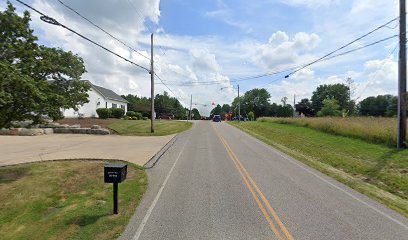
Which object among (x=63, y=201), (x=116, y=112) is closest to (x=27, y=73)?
(x=63, y=201)

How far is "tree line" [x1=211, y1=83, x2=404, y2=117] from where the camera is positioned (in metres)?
106

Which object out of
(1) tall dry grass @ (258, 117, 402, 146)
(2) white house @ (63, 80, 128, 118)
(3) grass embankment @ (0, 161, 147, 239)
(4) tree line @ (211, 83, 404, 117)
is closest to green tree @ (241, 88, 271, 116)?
(4) tree line @ (211, 83, 404, 117)

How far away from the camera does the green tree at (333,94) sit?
12825cm

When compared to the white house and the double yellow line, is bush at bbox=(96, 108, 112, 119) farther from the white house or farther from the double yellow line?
the double yellow line

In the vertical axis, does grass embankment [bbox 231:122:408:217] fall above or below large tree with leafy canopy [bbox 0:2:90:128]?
below

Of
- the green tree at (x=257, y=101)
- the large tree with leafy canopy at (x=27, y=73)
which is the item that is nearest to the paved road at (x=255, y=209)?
the large tree with leafy canopy at (x=27, y=73)

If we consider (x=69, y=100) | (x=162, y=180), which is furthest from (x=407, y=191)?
(x=69, y=100)

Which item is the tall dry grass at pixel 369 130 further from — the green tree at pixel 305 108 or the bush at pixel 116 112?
the green tree at pixel 305 108

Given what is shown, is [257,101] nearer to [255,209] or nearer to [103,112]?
[103,112]

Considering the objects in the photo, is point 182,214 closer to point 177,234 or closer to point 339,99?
point 177,234

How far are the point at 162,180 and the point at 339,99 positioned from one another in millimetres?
130734

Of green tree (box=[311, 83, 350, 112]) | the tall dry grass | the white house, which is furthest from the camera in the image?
green tree (box=[311, 83, 350, 112])

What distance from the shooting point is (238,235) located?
6598 mm

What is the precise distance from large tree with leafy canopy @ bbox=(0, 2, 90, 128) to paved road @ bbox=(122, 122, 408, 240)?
4.94 meters
